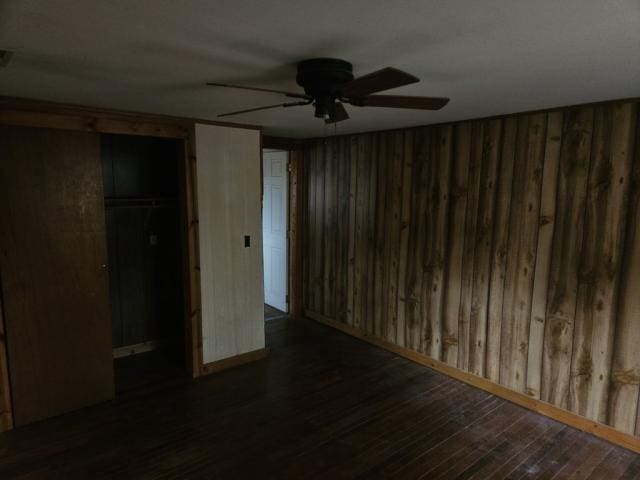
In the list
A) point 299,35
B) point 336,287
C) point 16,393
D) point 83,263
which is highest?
point 299,35

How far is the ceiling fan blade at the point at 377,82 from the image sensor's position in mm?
1515

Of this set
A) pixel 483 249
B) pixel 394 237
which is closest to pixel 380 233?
pixel 394 237

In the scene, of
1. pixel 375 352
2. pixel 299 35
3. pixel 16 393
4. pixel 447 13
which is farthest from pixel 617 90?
pixel 16 393

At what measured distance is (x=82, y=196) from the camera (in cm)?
304

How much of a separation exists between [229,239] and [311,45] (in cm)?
244

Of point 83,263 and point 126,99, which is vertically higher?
point 126,99

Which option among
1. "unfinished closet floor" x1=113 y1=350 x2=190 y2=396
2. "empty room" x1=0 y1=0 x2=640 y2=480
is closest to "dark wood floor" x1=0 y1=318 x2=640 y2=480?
"empty room" x1=0 y1=0 x2=640 y2=480

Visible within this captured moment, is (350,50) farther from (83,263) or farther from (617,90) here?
(83,263)

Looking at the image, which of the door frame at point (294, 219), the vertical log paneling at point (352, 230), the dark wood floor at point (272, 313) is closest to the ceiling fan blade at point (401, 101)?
the vertical log paneling at point (352, 230)

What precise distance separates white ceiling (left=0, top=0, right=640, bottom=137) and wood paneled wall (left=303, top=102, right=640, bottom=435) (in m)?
0.53

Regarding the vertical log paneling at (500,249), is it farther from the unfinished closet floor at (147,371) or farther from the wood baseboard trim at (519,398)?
the unfinished closet floor at (147,371)

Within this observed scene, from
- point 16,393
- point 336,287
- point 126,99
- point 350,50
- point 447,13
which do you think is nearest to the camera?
point 447,13

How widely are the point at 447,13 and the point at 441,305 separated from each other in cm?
287

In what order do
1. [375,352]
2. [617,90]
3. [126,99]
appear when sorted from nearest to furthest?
[617,90]
[126,99]
[375,352]
